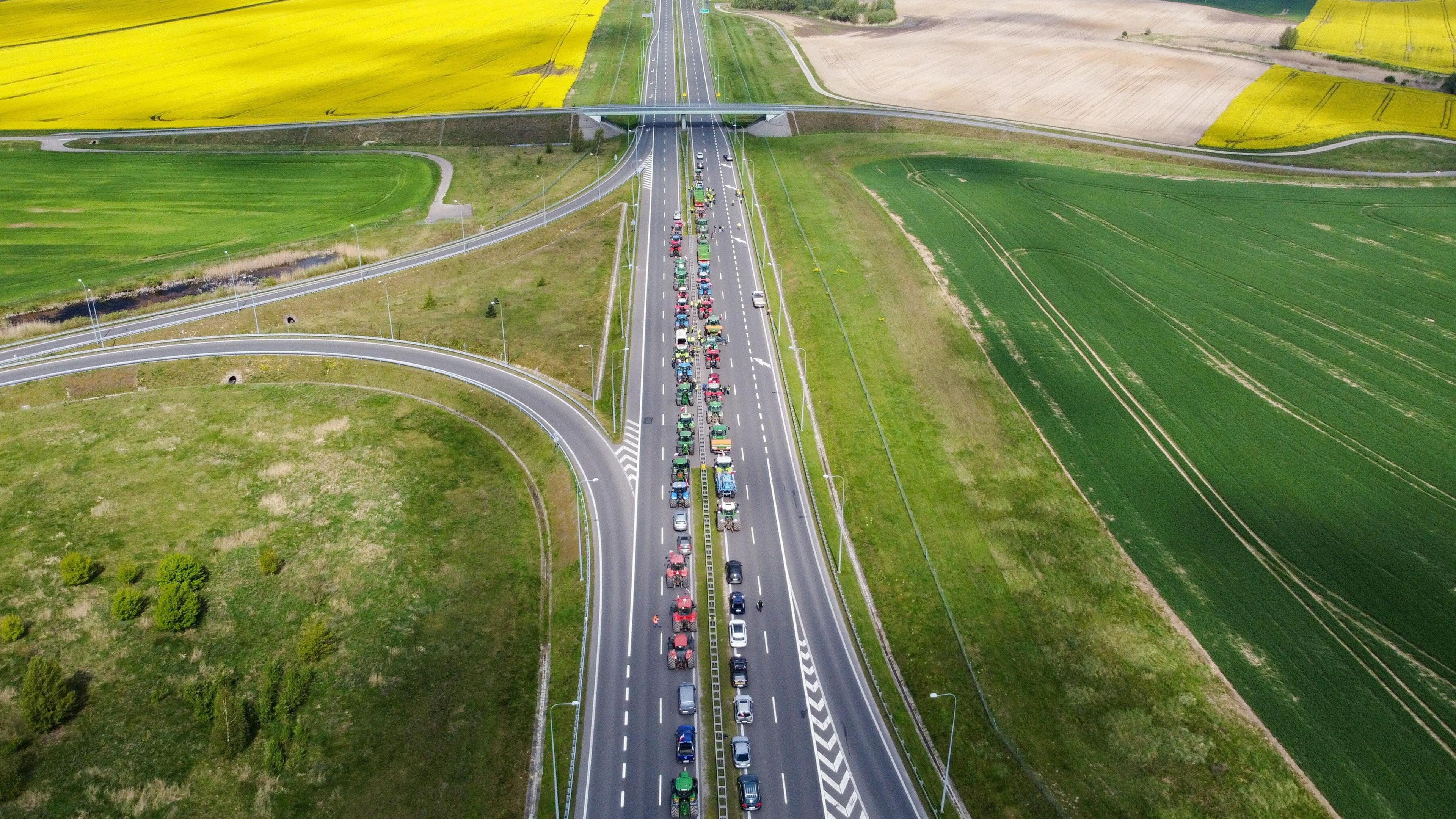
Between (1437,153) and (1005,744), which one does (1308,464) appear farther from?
(1437,153)

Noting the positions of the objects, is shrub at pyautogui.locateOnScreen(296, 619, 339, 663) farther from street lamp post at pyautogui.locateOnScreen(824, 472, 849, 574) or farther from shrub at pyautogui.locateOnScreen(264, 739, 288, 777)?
street lamp post at pyautogui.locateOnScreen(824, 472, 849, 574)

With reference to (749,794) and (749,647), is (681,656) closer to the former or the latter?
(749,647)

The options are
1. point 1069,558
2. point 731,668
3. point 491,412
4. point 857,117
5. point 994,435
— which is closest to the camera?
point 731,668

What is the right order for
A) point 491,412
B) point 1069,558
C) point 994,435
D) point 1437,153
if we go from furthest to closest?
point 1437,153 < point 491,412 < point 994,435 < point 1069,558

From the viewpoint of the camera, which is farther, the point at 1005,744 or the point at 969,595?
the point at 969,595

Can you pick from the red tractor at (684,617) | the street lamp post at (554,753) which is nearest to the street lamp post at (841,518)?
the red tractor at (684,617)

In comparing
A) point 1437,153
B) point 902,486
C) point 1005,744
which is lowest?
point 1005,744

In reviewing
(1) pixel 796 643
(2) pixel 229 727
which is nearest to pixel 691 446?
(1) pixel 796 643

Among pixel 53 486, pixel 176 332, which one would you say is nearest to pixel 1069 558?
pixel 53 486

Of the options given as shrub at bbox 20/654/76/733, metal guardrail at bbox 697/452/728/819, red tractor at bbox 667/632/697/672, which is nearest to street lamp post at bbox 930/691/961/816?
metal guardrail at bbox 697/452/728/819

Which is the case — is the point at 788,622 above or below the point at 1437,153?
below
